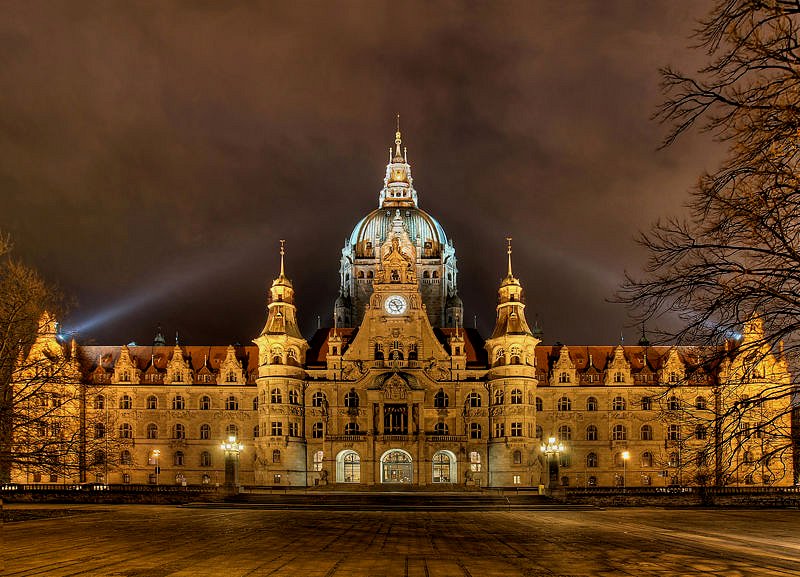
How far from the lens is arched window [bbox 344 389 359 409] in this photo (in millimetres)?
98500

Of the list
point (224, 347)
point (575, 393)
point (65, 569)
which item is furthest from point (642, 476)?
point (65, 569)

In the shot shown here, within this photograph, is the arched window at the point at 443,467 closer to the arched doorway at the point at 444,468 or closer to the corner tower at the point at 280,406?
the arched doorway at the point at 444,468

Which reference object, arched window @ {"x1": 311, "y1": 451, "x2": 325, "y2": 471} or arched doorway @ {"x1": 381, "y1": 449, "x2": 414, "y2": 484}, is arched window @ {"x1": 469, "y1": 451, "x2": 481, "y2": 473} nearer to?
arched doorway @ {"x1": 381, "y1": 449, "x2": 414, "y2": 484}

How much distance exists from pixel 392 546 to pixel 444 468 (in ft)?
212

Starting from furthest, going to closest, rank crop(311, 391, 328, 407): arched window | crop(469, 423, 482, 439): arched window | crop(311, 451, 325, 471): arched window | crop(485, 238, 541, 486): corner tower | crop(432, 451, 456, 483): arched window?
crop(311, 391, 328, 407): arched window < crop(311, 451, 325, 471): arched window < crop(469, 423, 482, 439): arched window < crop(432, 451, 456, 483): arched window < crop(485, 238, 541, 486): corner tower

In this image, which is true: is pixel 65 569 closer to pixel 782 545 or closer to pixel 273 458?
pixel 782 545

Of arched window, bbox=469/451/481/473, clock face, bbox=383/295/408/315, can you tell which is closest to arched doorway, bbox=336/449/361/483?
arched window, bbox=469/451/481/473

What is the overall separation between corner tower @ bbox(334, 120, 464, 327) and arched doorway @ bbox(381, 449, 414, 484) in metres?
30.5

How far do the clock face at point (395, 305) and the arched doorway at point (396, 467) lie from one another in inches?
Answer: 610

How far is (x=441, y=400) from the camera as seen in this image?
98812 mm

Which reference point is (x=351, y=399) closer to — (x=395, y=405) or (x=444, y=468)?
(x=395, y=405)

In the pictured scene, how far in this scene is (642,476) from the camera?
3917 inches

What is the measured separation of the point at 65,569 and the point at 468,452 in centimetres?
7530

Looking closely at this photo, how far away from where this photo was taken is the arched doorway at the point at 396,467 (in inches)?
3772
